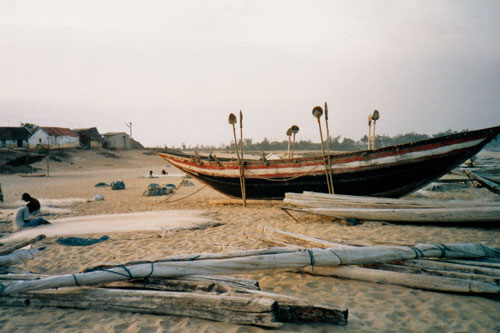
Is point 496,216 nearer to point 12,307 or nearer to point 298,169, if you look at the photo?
point 298,169

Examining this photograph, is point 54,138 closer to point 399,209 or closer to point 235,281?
point 399,209

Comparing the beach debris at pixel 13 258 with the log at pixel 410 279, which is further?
the beach debris at pixel 13 258

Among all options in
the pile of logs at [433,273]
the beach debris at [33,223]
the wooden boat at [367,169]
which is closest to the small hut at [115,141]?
the wooden boat at [367,169]

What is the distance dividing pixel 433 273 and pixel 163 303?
3.06 m

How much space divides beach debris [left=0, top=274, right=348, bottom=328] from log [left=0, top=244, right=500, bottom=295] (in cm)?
11

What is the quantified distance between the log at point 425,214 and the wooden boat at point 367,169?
5.72ft

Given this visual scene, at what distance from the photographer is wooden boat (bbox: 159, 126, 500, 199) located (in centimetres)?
771

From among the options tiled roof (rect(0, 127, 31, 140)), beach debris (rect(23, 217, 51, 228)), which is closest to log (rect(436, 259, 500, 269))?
beach debris (rect(23, 217, 51, 228))

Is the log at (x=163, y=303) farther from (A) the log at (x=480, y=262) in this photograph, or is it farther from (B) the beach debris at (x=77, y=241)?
(B) the beach debris at (x=77, y=241)

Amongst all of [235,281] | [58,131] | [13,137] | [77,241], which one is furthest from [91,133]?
[235,281]

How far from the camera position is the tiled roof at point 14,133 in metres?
39.9

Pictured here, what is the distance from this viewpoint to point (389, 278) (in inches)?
151

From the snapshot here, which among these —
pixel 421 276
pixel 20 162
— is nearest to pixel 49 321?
pixel 421 276

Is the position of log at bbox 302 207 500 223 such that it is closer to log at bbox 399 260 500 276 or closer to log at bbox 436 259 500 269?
log at bbox 436 259 500 269
